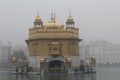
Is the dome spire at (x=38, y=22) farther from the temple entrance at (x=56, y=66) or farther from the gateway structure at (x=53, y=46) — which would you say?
the temple entrance at (x=56, y=66)

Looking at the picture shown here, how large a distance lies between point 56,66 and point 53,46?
2.56 m

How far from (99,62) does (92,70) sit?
82.7 meters

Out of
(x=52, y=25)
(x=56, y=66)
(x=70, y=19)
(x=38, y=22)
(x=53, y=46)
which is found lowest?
(x=56, y=66)

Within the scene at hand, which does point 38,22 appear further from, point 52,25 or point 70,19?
point 70,19

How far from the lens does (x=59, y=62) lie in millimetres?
51906

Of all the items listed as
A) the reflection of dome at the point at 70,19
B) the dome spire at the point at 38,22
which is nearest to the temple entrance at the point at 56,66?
the dome spire at the point at 38,22

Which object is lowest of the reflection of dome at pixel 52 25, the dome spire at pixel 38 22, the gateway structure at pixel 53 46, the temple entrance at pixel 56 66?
the temple entrance at pixel 56 66

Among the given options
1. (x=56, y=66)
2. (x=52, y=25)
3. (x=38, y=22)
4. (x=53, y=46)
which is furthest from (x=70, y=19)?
(x=56, y=66)

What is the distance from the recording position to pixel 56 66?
51.5 m

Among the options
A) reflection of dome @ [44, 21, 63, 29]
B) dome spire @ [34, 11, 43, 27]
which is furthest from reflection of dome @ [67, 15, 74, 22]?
dome spire @ [34, 11, 43, 27]

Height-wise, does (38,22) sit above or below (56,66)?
above

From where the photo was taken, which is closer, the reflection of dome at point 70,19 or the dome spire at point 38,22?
the dome spire at point 38,22

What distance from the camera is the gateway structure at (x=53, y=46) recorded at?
169 feet

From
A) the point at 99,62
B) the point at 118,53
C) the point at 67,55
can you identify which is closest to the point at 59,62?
the point at 67,55
